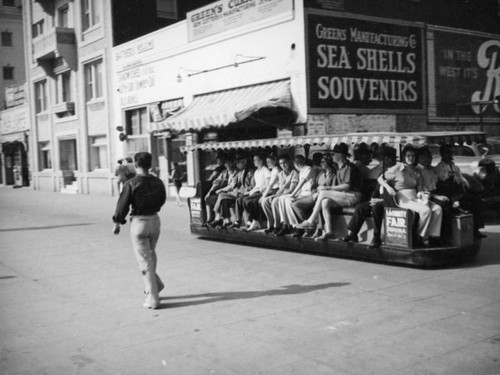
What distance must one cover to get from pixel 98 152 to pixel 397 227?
22.4 metres

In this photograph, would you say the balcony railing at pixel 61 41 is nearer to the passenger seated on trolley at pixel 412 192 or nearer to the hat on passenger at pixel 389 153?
the hat on passenger at pixel 389 153

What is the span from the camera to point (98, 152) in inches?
1128

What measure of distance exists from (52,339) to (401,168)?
552 cm

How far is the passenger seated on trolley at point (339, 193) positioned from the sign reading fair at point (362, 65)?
21.1 ft

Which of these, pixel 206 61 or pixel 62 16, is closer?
pixel 206 61

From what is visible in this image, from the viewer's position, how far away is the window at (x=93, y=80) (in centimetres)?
2802

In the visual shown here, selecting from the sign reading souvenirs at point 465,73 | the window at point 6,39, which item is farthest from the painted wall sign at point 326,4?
the window at point 6,39

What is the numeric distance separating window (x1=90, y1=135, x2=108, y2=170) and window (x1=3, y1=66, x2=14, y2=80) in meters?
26.1

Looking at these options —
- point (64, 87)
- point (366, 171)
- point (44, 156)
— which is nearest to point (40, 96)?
point (44, 156)

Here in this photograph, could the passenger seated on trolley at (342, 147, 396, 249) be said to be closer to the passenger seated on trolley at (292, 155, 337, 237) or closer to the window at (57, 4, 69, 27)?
the passenger seated on trolley at (292, 155, 337, 237)

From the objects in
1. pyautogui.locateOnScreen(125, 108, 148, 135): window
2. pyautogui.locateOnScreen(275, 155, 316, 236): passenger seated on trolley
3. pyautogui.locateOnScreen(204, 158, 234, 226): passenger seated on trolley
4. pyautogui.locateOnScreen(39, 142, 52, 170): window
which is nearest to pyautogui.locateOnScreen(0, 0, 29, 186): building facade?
pyautogui.locateOnScreen(39, 142, 52, 170): window

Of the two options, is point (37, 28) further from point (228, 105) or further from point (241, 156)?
point (241, 156)

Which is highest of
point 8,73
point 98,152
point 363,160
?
point 8,73

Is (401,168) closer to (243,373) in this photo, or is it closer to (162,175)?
(243,373)
